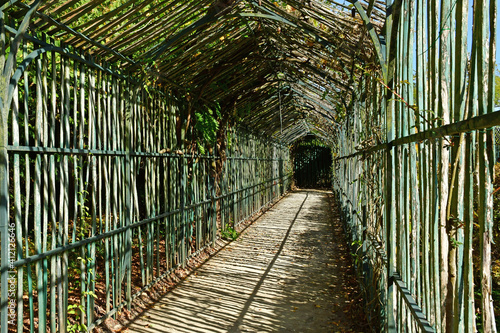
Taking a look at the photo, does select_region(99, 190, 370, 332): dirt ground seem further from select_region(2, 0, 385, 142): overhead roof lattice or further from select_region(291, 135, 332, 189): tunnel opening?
select_region(291, 135, 332, 189): tunnel opening

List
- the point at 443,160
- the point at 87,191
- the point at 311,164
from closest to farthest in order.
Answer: the point at 443,160, the point at 87,191, the point at 311,164

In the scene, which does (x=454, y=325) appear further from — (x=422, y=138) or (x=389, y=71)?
(x=389, y=71)

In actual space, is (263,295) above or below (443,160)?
below

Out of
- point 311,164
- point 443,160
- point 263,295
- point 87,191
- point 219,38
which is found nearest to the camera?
point 443,160

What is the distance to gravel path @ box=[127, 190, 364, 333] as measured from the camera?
14.9 feet

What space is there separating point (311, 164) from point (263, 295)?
80.0 ft

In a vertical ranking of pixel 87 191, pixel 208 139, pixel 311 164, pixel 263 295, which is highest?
pixel 208 139

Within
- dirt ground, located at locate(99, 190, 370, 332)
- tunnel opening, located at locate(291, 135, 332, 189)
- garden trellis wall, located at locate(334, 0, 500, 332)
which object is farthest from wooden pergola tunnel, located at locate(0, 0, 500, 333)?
tunnel opening, located at locate(291, 135, 332, 189)

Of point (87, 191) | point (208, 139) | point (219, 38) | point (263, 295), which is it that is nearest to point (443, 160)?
point (87, 191)

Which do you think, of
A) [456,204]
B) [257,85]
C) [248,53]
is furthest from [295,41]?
[456,204]

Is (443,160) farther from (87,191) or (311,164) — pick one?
(311,164)

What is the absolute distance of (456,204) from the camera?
1.64 m

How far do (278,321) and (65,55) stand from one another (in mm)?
3507

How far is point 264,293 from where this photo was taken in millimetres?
5574
